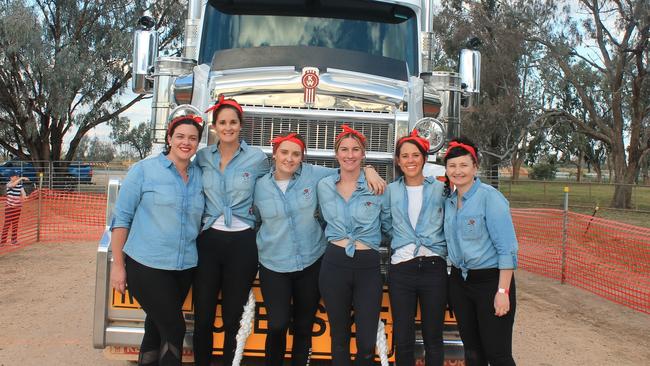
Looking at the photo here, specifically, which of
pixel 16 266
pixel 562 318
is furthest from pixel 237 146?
pixel 16 266

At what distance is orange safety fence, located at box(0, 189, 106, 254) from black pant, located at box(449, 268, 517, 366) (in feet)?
31.3

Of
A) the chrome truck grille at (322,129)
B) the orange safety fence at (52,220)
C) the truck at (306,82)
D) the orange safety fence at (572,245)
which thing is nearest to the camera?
the truck at (306,82)

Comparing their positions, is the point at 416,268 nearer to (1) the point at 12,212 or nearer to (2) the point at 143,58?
(2) the point at 143,58

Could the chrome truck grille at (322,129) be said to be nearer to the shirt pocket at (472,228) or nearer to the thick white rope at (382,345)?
the shirt pocket at (472,228)

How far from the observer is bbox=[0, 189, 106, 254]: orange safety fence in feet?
38.5

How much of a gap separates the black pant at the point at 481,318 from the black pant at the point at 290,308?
862mm

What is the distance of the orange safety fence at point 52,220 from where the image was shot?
11742 millimetres

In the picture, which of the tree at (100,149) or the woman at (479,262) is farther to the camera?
the tree at (100,149)

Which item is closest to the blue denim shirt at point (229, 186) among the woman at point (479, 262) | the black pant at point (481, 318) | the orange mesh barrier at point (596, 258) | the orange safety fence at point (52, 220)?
the woman at point (479, 262)

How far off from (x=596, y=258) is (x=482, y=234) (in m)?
8.18

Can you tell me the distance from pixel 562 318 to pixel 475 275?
411 centimetres

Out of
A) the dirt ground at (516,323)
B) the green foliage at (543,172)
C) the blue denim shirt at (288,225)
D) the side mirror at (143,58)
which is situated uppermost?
the green foliage at (543,172)

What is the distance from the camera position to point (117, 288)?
3.31 m

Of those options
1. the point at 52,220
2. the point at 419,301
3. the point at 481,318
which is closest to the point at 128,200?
the point at 419,301
